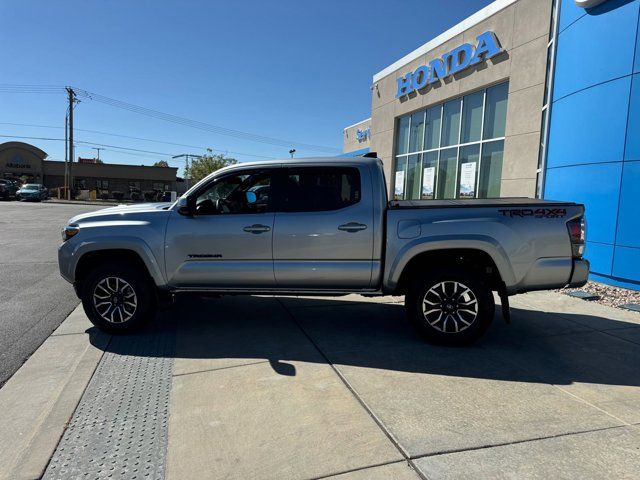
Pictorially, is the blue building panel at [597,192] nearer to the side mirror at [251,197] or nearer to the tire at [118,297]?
the side mirror at [251,197]

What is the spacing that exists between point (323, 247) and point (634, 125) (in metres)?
5.96

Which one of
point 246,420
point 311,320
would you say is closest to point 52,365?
point 246,420

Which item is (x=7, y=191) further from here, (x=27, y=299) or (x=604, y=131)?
(x=604, y=131)

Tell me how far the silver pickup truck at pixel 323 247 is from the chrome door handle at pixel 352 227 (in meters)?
0.01

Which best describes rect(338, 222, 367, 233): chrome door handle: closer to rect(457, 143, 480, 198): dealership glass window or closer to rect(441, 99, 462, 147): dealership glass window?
rect(457, 143, 480, 198): dealership glass window

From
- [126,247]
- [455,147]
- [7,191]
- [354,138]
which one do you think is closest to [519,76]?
[455,147]

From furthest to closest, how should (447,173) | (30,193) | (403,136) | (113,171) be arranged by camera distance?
(113,171) → (30,193) → (403,136) → (447,173)

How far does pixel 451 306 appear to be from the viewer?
4.68m

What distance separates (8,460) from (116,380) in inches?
45.8

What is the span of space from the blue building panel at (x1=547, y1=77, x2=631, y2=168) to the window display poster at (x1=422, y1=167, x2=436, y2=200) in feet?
17.9

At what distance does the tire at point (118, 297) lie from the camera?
5035 millimetres

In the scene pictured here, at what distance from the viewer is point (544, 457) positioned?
2.80 metres

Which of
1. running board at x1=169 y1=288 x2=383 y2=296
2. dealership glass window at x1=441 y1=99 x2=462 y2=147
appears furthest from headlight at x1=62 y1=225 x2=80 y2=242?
dealership glass window at x1=441 y1=99 x2=462 y2=147

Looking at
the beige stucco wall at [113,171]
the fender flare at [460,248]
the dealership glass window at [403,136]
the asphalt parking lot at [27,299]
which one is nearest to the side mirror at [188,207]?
the asphalt parking lot at [27,299]
